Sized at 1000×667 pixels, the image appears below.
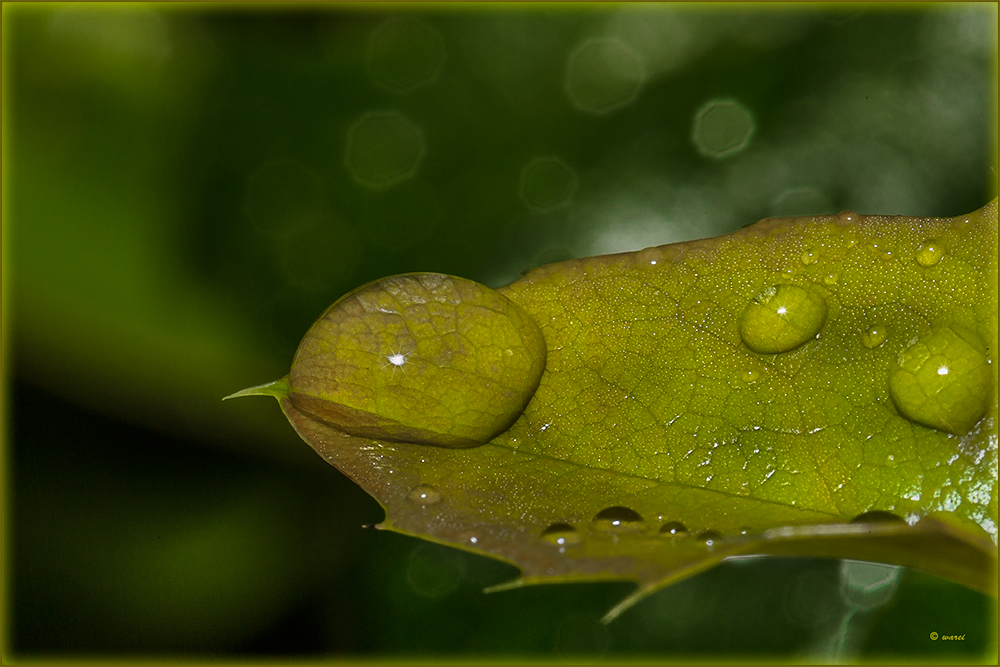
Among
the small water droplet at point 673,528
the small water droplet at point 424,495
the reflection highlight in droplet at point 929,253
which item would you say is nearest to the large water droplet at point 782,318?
the reflection highlight in droplet at point 929,253

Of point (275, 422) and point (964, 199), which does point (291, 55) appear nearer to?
point (275, 422)

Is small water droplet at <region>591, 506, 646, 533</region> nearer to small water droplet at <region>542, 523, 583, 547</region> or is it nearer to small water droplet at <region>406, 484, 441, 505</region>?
small water droplet at <region>542, 523, 583, 547</region>

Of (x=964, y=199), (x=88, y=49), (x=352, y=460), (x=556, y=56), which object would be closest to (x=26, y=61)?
(x=88, y=49)

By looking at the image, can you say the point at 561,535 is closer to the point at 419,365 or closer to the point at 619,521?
the point at 619,521

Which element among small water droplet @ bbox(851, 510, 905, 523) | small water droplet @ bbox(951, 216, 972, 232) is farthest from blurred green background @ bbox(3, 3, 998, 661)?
small water droplet @ bbox(951, 216, 972, 232)

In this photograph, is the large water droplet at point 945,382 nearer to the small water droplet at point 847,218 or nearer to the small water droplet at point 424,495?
the small water droplet at point 847,218

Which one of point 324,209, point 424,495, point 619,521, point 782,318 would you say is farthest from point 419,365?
point 324,209
